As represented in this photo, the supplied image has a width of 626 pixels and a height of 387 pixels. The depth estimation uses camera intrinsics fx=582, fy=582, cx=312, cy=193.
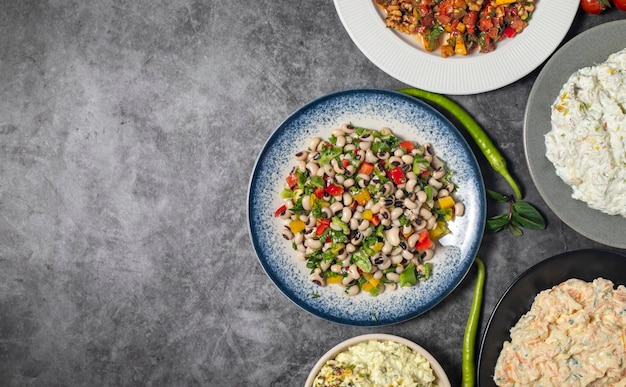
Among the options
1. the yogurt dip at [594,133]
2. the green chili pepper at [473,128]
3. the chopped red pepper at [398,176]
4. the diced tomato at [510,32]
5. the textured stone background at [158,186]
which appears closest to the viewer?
the yogurt dip at [594,133]

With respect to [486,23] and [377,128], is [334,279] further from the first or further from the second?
[486,23]

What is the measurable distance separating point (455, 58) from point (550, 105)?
59cm

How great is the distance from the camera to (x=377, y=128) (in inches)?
131

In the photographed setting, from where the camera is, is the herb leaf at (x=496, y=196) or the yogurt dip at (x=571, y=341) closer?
the yogurt dip at (x=571, y=341)

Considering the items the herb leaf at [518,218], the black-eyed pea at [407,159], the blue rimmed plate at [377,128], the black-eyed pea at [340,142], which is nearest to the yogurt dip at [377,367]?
the blue rimmed plate at [377,128]

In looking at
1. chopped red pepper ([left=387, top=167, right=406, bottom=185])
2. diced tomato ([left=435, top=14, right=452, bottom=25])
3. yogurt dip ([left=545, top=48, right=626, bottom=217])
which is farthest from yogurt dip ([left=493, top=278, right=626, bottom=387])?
diced tomato ([left=435, top=14, right=452, bottom=25])

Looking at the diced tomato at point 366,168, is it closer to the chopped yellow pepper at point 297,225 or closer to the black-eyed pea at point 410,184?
the black-eyed pea at point 410,184

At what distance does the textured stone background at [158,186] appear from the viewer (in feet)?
11.6

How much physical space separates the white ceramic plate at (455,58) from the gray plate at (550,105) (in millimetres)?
97

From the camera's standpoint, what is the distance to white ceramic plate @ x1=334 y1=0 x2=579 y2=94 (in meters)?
3.26

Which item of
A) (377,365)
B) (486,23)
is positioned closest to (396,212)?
(377,365)

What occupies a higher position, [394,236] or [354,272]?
[394,236]

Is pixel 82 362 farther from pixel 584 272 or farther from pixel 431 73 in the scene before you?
pixel 584 272

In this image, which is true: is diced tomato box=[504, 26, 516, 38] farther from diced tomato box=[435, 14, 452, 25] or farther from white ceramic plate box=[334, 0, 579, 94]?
diced tomato box=[435, 14, 452, 25]
